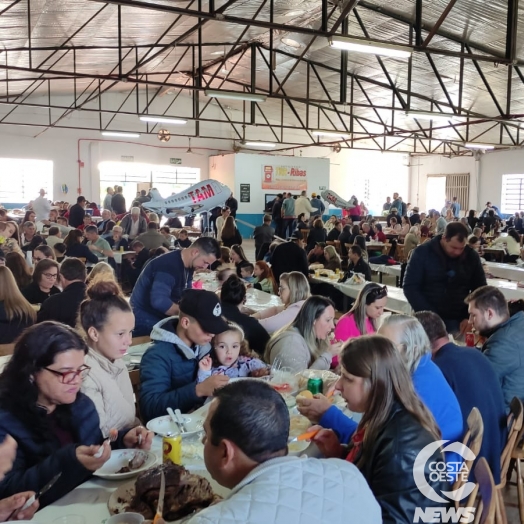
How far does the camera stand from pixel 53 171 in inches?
754

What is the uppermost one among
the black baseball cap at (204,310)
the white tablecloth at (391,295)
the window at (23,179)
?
the window at (23,179)

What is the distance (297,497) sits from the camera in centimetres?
120

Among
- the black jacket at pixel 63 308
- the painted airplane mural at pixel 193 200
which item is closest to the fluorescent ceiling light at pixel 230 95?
the painted airplane mural at pixel 193 200

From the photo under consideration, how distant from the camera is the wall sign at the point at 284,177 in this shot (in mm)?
21172

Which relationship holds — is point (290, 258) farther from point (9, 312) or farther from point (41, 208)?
point (41, 208)

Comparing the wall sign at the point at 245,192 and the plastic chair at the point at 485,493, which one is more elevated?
the wall sign at the point at 245,192

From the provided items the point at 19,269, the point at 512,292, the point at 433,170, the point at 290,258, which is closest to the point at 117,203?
the point at 290,258

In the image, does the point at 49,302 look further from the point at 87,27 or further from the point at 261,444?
the point at 87,27

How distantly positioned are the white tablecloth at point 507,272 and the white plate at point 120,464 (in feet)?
25.7

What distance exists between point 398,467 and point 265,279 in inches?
212

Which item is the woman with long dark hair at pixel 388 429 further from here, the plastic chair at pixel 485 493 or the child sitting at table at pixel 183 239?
the child sitting at table at pixel 183 239


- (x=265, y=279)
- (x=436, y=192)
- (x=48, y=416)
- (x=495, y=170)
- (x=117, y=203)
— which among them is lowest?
(x=265, y=279)

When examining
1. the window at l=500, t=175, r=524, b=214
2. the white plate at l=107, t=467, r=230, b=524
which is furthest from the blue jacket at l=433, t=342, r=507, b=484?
the window at l=500, t=175, r=524, b=214

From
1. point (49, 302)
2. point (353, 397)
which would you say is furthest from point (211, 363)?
point (49, 302)
